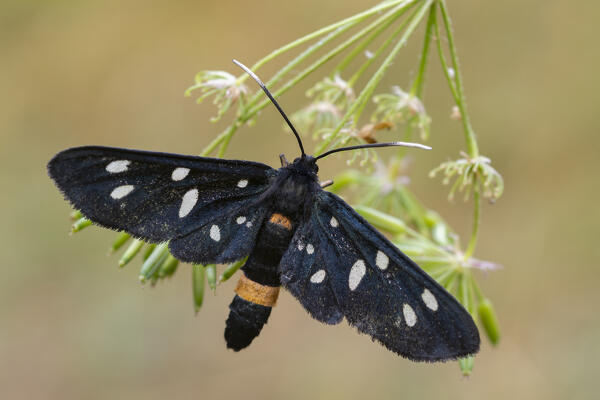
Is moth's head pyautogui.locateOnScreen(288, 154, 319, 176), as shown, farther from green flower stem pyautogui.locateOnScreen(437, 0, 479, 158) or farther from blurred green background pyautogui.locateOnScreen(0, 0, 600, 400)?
blurred green background pyautogui.locateOnScreen(0, 0, 600, 400)

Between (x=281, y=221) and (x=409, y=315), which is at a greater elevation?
(x=281, y=221)

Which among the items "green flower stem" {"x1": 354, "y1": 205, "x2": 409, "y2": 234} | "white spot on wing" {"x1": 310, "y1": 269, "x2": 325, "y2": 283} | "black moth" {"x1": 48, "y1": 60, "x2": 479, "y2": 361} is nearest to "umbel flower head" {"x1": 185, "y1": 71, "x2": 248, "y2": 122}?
"black moth" {"x1": 48, "y1": 60, "x2": 479, "y2": 361}

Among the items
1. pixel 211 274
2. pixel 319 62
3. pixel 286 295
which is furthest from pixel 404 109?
pixel 286 295

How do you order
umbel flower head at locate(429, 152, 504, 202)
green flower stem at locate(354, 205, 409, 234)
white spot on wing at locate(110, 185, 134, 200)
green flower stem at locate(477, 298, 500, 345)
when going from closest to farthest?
white spot on wing at locate(110, 185, 134, 200)
umbel flower head at locate(429, 152, 504, 202)
green flower stem at locate(354, 205, 409, 234)
green flower stem at locate(477, 298, 500, 345)

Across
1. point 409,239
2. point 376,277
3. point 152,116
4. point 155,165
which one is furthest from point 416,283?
point 152,116

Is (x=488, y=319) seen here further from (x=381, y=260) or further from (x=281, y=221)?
(x=281, y=221)

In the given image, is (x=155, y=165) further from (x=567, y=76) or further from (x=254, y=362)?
(x=567, y=76)

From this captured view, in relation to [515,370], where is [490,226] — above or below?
above
